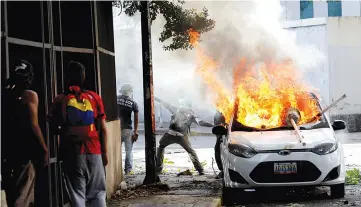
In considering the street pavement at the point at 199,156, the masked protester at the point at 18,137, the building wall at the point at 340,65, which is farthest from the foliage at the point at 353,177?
the building wall at the point at 340,65

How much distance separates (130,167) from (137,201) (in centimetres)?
365

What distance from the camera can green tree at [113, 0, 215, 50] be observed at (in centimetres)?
1116

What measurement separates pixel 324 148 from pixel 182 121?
152 inches

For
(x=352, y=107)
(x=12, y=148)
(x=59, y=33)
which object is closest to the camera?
(x=12, y=148)

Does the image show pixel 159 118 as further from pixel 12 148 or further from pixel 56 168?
pixel 12 148

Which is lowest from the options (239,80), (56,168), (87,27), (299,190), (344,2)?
(299,190)

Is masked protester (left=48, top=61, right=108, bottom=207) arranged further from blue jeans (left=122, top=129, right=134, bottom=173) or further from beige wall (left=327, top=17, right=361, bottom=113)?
beige wall (left=327, top=17, right=361, bottom=113)

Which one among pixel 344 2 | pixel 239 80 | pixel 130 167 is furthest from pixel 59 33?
pixel 344 2

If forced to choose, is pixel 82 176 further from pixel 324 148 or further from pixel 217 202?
pixel 324 148

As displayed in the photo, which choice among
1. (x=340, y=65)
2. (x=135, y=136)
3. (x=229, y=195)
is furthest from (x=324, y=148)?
(x=340, y=65)

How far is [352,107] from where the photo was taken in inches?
969

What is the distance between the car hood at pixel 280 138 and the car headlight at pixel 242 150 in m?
0.06

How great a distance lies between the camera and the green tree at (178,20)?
1116cm

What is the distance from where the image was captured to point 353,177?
1077 cm
